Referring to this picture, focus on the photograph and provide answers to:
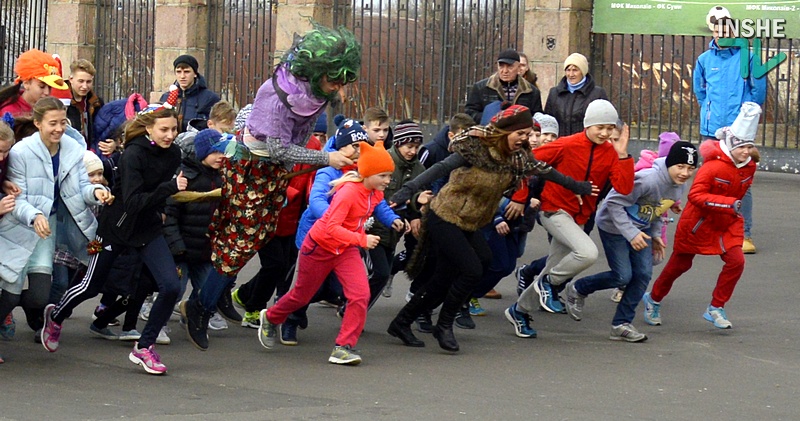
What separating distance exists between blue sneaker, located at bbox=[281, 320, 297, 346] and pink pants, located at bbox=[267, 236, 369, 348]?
414 mm

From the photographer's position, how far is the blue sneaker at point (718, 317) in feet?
29.0

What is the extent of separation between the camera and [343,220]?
25.0ft

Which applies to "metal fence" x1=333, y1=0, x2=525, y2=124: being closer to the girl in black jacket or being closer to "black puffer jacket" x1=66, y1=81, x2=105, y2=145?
"black puffer jacket" x1=66, y1=81, x2=105, y2=145

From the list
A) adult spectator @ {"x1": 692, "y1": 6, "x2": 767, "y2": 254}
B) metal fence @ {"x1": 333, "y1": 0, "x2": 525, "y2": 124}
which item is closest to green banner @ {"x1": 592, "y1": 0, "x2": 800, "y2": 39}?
metal fence @ {"x1": 333, "y1": 0, "x2": 525, "y2": 124}

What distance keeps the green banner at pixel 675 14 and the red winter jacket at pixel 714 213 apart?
6987 millimetres

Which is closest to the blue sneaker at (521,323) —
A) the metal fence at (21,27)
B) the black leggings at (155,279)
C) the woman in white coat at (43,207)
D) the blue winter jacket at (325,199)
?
the blue winter jacket at (325,199)

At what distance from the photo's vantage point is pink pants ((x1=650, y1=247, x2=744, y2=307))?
28.9 ft

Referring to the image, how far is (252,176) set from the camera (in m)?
7.73

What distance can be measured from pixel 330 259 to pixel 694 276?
4.18 meters

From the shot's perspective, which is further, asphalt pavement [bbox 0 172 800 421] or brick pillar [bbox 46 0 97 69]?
brick pillar [bbox 46 0 97 69]

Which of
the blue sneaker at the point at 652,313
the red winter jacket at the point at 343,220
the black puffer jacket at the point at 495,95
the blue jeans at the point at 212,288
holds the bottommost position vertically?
the blue sneaker at the point at 652,313

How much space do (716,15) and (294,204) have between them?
333 inches

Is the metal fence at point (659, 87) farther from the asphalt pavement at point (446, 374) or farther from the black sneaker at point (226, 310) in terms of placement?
the black sneaker at point (226, 310)

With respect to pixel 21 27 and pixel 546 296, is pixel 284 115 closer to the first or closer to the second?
pixel 546 296
